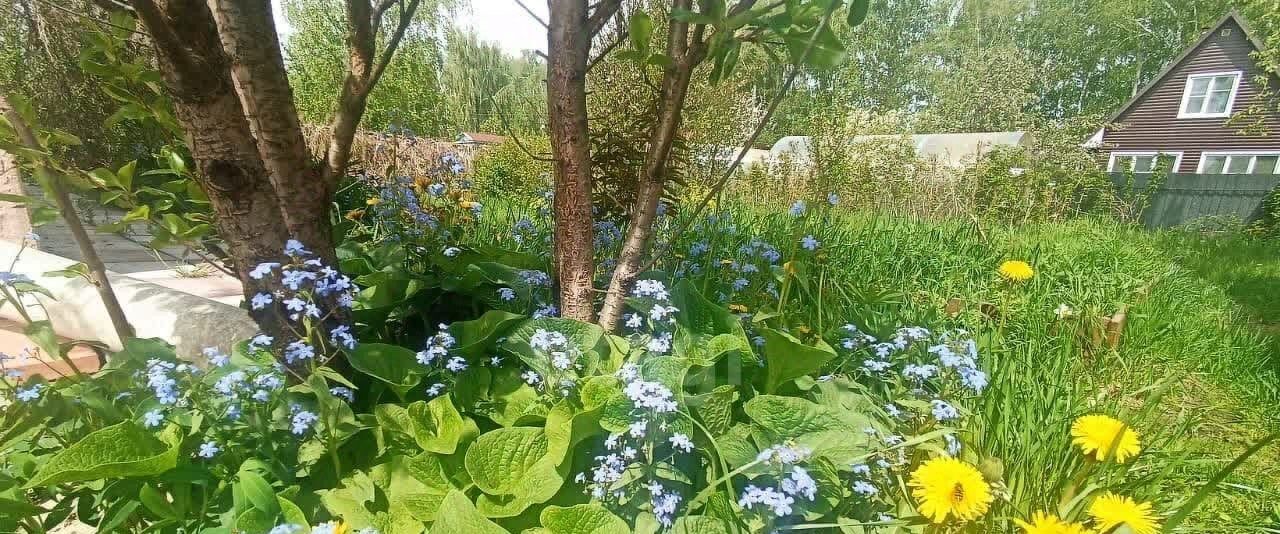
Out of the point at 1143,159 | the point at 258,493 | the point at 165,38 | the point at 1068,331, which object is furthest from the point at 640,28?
the point at 1143,159

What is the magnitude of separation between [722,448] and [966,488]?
411 millimetres

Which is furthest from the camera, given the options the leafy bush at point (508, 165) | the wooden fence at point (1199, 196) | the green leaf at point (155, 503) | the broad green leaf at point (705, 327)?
the wooden fence at point (1199, 196)

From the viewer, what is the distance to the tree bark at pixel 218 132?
924 millimetres

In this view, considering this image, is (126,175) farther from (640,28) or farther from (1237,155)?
(1237,155)

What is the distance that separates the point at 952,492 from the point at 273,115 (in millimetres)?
1529

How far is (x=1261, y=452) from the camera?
1.84 m

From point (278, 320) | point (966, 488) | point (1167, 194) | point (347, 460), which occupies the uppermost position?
point (278, 320)

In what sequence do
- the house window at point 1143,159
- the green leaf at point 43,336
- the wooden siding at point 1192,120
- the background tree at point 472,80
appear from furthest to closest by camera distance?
the background tree at point 472,80 → the house window at point 1143,159 → the wooden siding at point 1192,120 → the green leaf at point 43,336

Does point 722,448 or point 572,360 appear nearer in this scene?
point 722,448

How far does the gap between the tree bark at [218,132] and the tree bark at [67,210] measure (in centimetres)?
33

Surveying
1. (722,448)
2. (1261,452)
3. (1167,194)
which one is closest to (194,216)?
(722,448)

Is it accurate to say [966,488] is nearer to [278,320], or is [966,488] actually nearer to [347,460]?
[347,460]

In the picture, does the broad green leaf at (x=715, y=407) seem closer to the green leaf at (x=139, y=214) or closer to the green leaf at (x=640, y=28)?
the green leaf at (x=640, y=28)

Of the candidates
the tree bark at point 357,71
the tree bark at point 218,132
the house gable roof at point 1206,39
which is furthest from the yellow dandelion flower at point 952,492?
the house gable roof at point 1206,39
